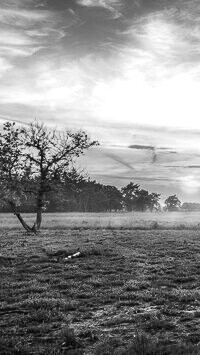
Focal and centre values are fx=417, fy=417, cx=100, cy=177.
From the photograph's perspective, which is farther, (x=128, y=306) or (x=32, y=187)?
(x=32, y=187)

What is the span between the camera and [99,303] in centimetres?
1569

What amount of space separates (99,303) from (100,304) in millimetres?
153

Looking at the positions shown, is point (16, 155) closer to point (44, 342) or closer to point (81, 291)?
point (81, 291)

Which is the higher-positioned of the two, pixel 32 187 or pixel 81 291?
pixel 32 187

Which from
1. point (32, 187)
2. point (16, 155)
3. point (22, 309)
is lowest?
point (22, 309)

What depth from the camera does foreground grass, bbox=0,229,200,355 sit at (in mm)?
10820

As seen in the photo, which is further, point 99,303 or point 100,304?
point 99,303

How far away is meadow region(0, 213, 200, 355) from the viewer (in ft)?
35.4

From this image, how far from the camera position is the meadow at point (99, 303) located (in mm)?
10789

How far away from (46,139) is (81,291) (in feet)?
122

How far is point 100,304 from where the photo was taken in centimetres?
1554

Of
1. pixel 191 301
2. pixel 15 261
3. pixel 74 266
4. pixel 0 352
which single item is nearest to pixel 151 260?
pixel 74 266

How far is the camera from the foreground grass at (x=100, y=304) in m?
10.8

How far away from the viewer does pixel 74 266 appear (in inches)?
936
